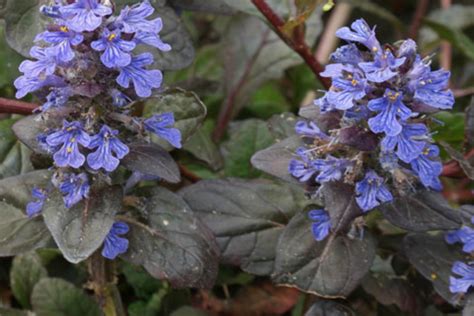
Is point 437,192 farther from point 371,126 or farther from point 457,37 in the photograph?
point 457,37

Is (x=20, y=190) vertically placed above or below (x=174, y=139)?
below

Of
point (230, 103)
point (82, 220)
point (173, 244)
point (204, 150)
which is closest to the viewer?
point (82, 220)

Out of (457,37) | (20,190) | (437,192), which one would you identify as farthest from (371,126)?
(457,37)

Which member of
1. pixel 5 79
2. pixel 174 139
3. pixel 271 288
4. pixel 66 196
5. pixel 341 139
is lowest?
pixel 271 288

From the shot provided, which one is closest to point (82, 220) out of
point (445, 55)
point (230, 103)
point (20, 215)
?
point (20, 215)

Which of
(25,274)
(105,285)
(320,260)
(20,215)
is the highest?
(320,260)

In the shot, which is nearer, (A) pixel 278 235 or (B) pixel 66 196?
(B) pixel 66 196

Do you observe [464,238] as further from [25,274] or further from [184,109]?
[25,274]
